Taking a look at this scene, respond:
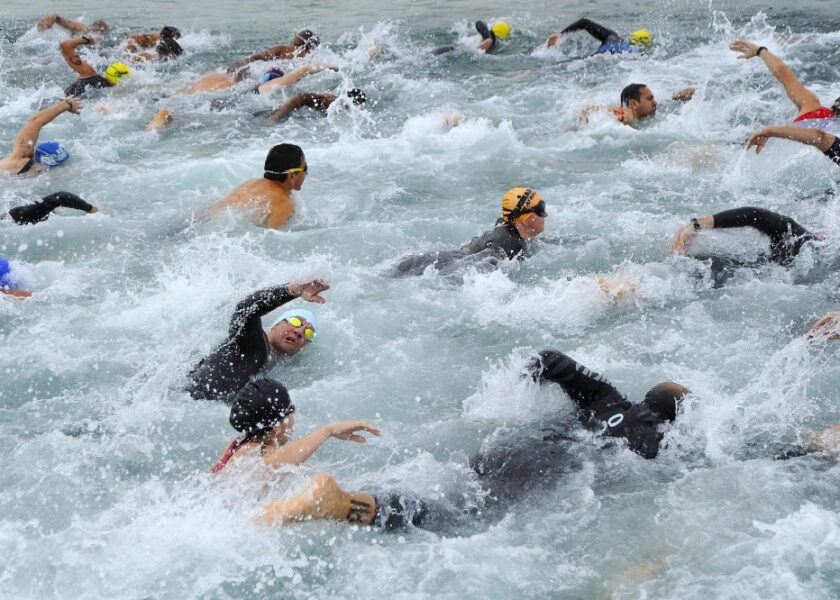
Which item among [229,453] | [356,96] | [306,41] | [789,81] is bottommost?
[229,453]

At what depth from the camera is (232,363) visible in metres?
6.50

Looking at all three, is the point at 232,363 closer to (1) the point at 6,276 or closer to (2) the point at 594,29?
(1) the point at 6,276

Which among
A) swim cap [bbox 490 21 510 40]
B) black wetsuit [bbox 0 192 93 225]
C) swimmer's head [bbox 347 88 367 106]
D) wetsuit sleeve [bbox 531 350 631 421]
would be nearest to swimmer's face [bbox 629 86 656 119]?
swimmer's head [bbox 347 88 367 106]

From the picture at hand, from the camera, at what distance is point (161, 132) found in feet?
42.0

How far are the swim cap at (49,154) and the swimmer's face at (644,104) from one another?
7.26m

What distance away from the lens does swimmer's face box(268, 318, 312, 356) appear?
23.1 feet

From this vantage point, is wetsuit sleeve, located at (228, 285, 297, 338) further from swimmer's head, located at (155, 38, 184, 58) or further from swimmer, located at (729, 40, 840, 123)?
swimmer's head, located at (155, 38, 184, 58)

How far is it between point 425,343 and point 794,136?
12.8 feet

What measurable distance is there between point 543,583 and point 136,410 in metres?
3.16

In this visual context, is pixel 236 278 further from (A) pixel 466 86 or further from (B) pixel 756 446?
(A) pixel 466 86

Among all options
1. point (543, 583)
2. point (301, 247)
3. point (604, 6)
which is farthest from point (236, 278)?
point (604, 6)

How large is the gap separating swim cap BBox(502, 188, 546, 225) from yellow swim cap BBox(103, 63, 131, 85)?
9284 mm

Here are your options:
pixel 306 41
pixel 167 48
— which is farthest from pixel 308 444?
pixel 167 48

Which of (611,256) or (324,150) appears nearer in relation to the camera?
(611,256)
